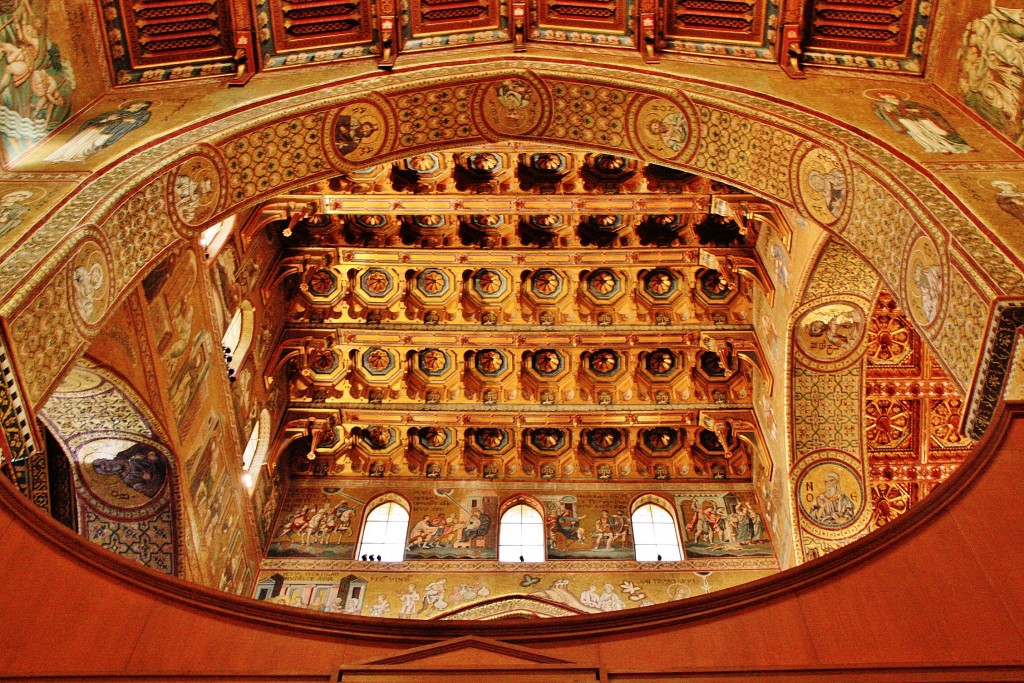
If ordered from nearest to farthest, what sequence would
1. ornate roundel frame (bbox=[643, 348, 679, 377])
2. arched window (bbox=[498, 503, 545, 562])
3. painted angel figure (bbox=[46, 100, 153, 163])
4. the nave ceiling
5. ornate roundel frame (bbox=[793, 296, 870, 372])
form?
painted angel figure (bbox=[46, 100, 153, 163]) < the nave ceiling < ornate roundel frame (bbox=[793, 296, 870, 372]) < arched window (bbox=[498, 503, 545, 562]) < ornate roundel frame (bbox=[643, 348, 679, 377])

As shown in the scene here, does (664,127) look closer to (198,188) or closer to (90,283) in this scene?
(198,188)

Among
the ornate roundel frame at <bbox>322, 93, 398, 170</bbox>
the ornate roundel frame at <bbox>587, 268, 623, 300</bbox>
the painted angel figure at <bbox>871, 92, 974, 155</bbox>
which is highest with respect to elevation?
the ornate roundel frame at <bbox>587, 268, 623, 300</bbox>

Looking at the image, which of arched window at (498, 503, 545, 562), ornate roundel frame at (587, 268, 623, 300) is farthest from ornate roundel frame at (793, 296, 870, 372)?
arched window at (498, 503, 545, 562)

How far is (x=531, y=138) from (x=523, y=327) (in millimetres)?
4195

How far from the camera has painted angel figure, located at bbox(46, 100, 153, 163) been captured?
26.1 feet

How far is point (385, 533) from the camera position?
43.1 feet

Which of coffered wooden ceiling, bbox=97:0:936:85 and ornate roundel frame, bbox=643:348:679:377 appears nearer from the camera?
coffered wooden ceiling, bbox=97:0:936:85

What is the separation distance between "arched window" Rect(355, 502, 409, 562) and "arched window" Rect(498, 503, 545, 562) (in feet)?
5.17

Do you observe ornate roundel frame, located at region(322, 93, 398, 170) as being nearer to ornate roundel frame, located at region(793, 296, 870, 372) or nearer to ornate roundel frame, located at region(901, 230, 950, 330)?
ornate roundel frame, located at region(901, 230, 950, 330)

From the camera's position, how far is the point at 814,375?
37.8 ft

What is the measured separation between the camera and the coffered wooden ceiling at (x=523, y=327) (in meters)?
12.0

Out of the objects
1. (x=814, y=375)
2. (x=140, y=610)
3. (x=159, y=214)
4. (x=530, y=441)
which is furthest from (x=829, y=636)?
(x=530, y=441)

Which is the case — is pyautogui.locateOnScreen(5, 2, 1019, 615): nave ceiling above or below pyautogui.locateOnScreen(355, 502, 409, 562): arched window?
above

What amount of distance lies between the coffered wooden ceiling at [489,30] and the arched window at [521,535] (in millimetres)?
7381
